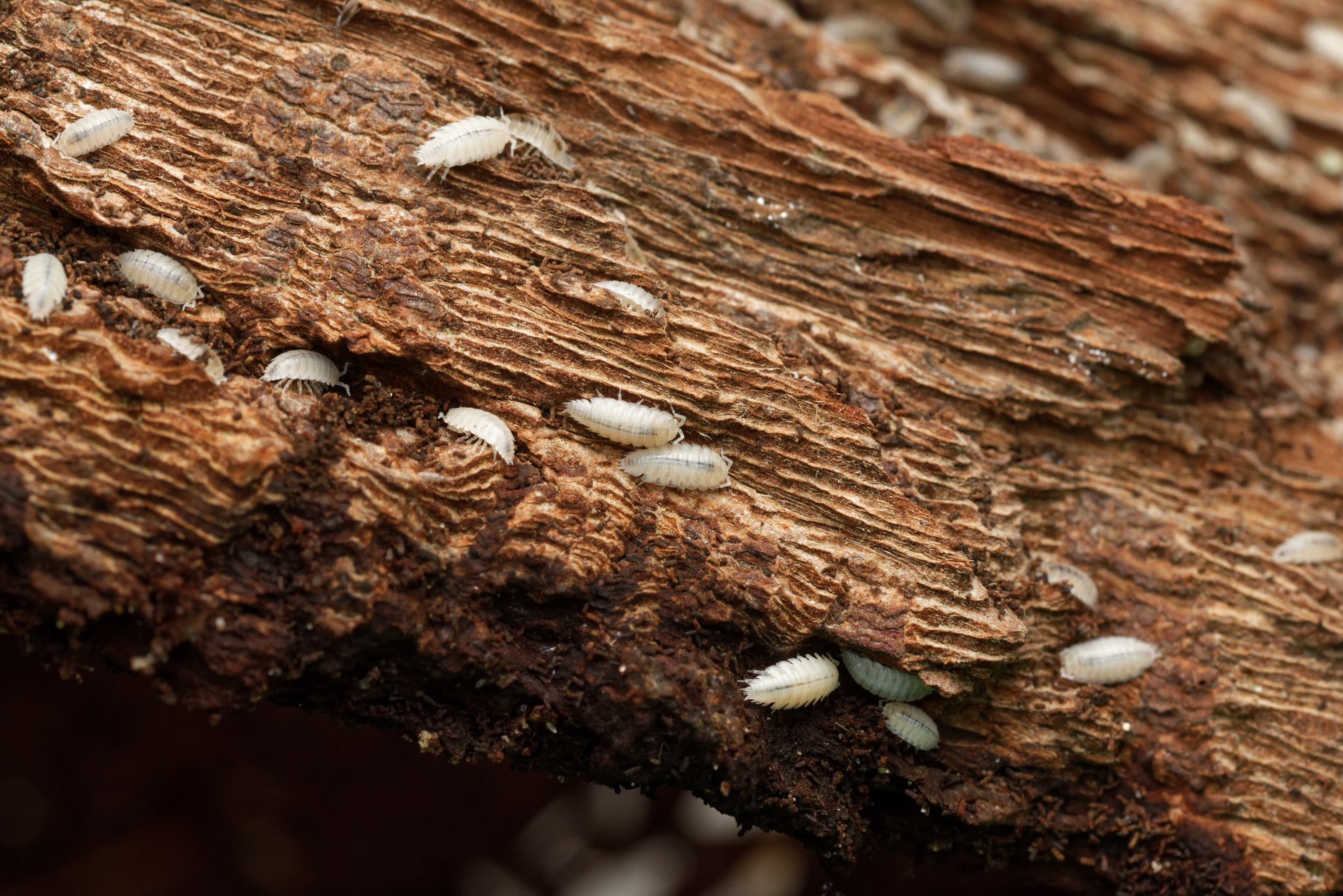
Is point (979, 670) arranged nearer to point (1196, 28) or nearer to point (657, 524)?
point (657, 524)

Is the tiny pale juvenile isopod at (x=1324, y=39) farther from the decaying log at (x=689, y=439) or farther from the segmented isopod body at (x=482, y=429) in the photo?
the segmented isopod body at (x=482, y=429)

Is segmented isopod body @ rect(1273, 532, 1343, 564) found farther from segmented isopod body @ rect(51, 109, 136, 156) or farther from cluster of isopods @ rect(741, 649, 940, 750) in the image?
segmented isopod body @ rect(51, 109, 136, 156)

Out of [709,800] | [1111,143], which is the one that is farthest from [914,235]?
[1111,143]

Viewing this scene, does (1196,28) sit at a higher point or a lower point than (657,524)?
higher

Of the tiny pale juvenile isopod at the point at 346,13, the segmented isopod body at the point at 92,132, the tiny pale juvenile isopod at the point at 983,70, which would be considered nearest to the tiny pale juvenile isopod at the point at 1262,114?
the tiny pale juvenile isopod at the point at 983,70

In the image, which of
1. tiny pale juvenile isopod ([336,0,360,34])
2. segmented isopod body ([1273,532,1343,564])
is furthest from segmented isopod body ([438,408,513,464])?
segmented isopod body ([1273,532,1343,564])

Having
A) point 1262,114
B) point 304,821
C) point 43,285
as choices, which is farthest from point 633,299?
point 1262,114
